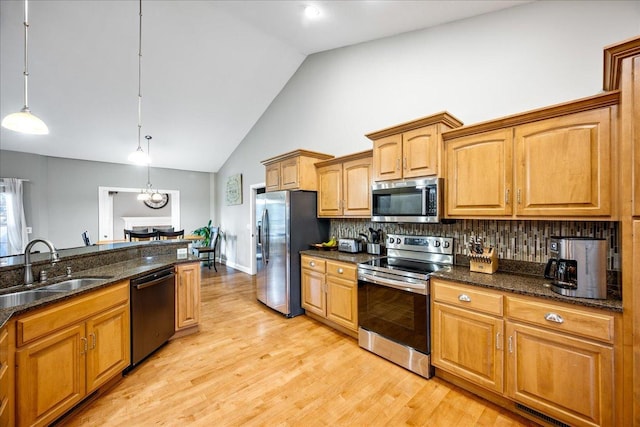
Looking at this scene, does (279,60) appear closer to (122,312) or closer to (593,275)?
(122,312)

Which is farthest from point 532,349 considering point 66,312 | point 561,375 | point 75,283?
point 75,283

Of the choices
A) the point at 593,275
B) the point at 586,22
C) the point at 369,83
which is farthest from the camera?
the point at 369,83

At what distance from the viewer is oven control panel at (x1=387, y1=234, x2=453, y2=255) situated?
262 centimetres

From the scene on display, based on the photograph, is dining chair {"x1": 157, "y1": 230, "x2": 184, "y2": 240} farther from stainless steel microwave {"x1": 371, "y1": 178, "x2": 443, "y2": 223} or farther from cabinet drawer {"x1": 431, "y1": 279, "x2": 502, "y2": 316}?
cabinet drawer {"x1": 431, "y1": 279, "x2": 502, "y2": 316}

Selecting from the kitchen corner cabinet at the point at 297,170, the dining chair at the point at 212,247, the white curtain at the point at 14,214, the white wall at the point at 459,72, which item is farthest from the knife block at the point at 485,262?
the white curtain at the point at 14,214

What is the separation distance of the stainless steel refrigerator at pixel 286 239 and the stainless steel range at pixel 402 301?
1.10 metres

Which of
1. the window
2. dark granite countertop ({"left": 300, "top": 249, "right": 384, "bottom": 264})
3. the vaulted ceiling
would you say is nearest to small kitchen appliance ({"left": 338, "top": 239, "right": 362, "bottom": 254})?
dark granite countertop ({"left": 300, "top": 249, "right": 384, "bottom": 264})

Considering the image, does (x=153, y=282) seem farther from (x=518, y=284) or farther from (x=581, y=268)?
(x=581, y=268)

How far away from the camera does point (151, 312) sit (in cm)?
248

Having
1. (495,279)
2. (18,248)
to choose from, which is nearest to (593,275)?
(495,279)

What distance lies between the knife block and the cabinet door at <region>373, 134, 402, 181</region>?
100cm

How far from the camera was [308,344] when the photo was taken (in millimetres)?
2822

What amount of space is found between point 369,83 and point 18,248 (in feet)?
22.6

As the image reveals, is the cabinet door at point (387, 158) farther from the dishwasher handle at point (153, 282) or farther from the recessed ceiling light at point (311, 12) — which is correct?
the dishwasher handle at point (153, 282)
